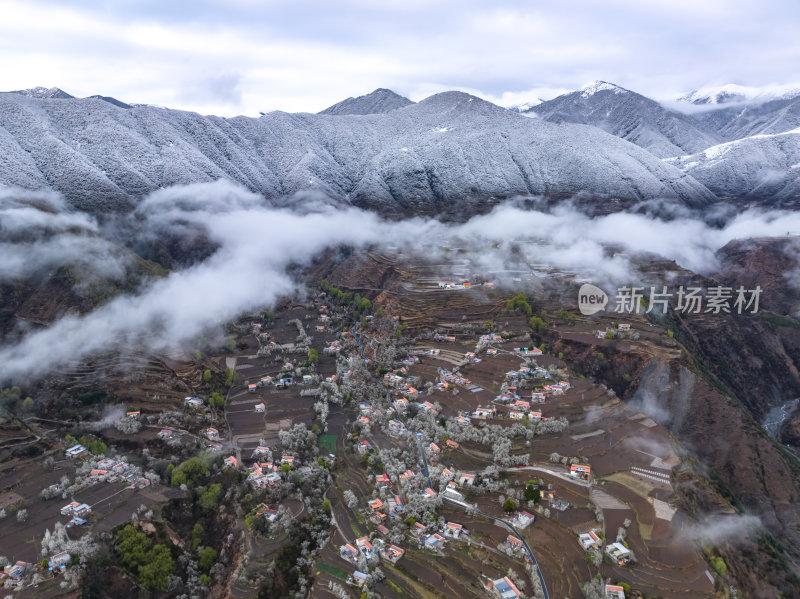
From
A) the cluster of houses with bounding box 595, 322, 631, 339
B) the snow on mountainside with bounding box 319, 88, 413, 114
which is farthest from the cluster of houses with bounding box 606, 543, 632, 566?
the snow on mountainside with bounding box 319, 88, 413, 114

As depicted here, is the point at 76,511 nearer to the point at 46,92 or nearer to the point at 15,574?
the point at 15,574

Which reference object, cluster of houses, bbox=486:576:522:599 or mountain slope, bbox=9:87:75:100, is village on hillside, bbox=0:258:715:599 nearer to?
cluster of houses, bbox=486:576:522:599

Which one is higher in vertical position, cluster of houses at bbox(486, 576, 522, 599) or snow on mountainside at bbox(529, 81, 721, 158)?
snow on mountainside at bbox(529, 81, 721, 158)

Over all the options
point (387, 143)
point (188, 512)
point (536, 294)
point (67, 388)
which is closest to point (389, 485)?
point (188, 512)
